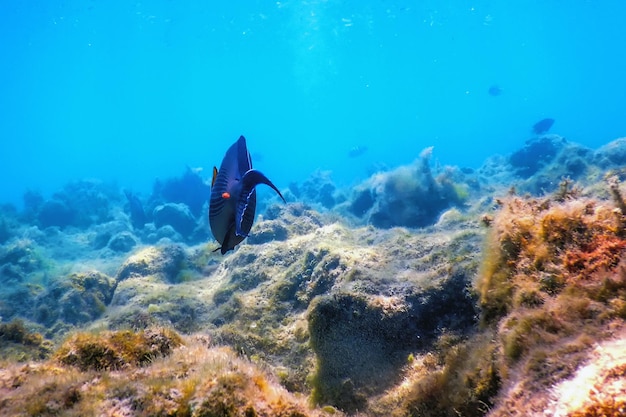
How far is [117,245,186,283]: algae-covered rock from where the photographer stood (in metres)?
7.77

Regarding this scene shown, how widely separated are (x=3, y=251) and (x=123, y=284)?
28.5 ft

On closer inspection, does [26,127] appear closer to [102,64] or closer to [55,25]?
[102,64]

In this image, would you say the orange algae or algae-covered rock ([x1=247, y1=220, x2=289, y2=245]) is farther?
algae-covered rock ([x1=247, y1=220, x2=289, y2=245])

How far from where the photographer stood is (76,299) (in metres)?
6.95

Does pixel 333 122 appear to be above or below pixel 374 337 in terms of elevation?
above

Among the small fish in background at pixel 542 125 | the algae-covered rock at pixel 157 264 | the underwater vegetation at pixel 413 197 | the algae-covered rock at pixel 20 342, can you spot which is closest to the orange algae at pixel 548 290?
the algae-covered rock at pixel 20 342

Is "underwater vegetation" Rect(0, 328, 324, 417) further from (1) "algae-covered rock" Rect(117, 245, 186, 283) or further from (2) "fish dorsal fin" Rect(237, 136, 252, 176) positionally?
(1) "algae-covered rock" Rect(117, 245, 186, 283)

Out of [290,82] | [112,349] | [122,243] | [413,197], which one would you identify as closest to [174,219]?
[122,243]

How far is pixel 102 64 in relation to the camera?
5772cm

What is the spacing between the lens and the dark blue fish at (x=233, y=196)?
1795 millimetres

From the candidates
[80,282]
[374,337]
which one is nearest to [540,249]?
[374,337]

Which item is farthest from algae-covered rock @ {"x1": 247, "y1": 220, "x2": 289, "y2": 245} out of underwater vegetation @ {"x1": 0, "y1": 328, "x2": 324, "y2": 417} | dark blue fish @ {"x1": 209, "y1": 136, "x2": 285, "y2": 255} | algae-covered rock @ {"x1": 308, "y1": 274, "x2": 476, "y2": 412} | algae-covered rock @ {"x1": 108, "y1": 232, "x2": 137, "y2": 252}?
algae-covered rock @ {"x1": 108, "y1": 232, "x2": 137, "y2": 252}

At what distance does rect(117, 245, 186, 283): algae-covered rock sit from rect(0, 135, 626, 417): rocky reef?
0.50 metres

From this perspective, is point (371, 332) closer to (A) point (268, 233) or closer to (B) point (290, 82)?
(A) point (268, 233)
